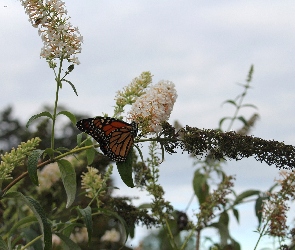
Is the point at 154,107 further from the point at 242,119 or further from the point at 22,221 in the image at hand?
the point at 242,119

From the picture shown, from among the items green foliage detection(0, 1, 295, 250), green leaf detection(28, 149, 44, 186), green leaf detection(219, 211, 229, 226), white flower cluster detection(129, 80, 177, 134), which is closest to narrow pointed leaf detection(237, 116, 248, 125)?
green foliage detection(0, 1, 295, 250)

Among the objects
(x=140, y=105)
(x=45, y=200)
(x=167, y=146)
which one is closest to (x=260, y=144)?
(x=167, y=146)

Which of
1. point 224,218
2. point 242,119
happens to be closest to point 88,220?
point 224,218

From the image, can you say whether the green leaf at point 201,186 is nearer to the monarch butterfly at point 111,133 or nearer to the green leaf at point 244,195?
the green leaf at point 244,195

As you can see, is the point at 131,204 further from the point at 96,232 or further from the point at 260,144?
the point at 96,232

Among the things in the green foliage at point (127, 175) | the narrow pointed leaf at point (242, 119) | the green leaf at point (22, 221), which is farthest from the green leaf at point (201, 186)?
the green leaf at point (22, 221)

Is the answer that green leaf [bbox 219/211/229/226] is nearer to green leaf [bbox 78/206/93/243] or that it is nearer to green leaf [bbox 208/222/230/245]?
green leaf [bbox 208/222/230/245]
